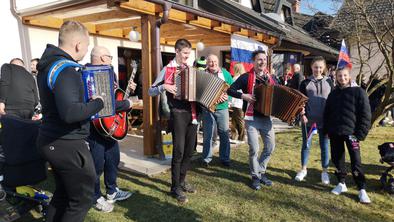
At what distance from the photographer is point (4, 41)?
240 inches

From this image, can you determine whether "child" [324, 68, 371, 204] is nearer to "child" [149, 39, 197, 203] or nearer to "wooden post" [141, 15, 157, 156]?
"child" [149, 39, 197, 203]

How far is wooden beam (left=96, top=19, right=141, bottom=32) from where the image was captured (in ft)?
22.6

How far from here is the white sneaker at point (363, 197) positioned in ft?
13.1

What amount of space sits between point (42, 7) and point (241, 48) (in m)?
4.73

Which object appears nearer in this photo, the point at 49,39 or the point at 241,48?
the point at 49,39

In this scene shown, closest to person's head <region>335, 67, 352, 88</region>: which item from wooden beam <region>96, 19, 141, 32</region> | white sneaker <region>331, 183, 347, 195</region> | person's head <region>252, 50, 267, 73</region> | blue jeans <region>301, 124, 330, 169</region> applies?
blue jeans <region>301, 124, 330, 169</region>

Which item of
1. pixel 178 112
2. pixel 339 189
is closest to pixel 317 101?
pixel 339 189

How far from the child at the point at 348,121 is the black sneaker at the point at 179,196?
210 cm

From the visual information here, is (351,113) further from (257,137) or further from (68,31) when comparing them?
(68,31)

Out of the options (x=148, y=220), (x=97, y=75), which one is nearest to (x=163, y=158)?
(x=148, y=220)

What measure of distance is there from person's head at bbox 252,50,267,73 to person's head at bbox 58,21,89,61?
2.44m

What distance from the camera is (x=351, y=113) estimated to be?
13.3 ft

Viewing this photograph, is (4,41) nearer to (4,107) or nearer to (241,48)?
(4,107)

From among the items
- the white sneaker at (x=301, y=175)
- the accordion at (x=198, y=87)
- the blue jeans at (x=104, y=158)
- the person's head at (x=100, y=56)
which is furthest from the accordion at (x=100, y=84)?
the white sneaker at (x=301, y=175)
